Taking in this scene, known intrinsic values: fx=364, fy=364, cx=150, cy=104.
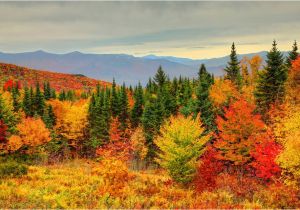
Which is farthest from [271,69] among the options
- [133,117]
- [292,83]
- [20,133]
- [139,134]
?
[20,133]

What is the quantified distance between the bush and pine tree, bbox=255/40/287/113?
106ft

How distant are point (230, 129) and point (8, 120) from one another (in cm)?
3984

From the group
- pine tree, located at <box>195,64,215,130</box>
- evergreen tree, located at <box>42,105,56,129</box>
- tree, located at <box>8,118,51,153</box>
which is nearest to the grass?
pine tree, located at <box>195,64,215,130</box>

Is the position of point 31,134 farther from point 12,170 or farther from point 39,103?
point 12,170

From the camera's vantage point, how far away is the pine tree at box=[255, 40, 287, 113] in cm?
5066

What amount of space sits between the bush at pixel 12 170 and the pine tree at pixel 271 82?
32.2m

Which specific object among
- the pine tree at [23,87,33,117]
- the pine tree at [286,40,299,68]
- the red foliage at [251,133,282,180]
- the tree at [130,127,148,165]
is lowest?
the tree at [130,127,148,165]

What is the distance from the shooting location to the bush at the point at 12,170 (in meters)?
36.6

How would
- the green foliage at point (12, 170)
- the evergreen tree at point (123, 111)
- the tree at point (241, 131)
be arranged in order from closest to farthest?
1. the green foliage at point (12, 170)
2. the tree at point (241, 131)
3. the evergreen tree at point (123, 111)

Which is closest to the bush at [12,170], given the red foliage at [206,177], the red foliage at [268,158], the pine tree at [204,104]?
the red foliage at [206,177]

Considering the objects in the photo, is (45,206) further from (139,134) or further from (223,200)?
(139,134)

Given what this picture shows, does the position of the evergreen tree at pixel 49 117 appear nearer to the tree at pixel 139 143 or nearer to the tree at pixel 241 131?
the tree at pixel 139 143

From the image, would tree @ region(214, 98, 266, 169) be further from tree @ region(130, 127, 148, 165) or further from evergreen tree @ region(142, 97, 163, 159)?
tree @ region(130, 127, 148, 165)

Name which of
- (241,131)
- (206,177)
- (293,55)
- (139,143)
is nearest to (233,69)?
(293,55)
